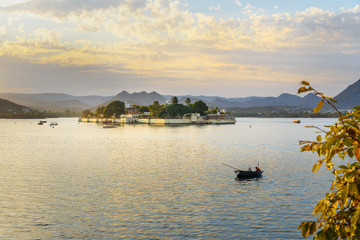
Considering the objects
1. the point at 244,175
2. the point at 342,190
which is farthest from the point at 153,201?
the point at 342,190

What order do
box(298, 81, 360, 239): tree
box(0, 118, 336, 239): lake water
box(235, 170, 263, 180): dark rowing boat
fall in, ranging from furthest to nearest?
box(235, 170, 263, 180): dark rowing boat → box(0, 118, 336, 239): lake water → box(298, 81, 360, 239): tree

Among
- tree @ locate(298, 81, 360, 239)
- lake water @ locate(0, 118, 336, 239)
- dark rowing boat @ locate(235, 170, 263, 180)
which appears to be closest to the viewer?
tree @ locate(298, 81, 360, 239)

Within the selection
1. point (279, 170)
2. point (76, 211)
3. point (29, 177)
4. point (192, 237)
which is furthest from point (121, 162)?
point (192, 237)

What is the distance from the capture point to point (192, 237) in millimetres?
28875

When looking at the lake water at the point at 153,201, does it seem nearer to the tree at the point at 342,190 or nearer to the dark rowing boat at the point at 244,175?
the dark rowing boat at the point at 244,175

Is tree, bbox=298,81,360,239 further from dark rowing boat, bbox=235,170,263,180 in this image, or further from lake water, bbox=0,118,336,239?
dark rowing boat, bbox=235,170,263,180

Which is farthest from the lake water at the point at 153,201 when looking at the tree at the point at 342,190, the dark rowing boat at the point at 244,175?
the tree at the point at 342,190

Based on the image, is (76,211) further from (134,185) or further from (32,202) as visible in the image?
(134,185)

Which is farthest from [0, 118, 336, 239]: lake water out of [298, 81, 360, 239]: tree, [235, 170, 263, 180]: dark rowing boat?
[298, 81, 360, 239]: tree

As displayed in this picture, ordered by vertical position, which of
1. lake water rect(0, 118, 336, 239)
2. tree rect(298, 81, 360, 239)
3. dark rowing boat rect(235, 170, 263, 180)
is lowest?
lake water rect(0, 118, 336, 239)

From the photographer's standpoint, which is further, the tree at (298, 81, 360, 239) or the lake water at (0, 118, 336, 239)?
the lake water at (0, 118, 336, 239)

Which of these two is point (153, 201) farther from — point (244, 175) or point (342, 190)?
point (342, 190)

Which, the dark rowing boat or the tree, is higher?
the tree

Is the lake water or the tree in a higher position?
the tree
